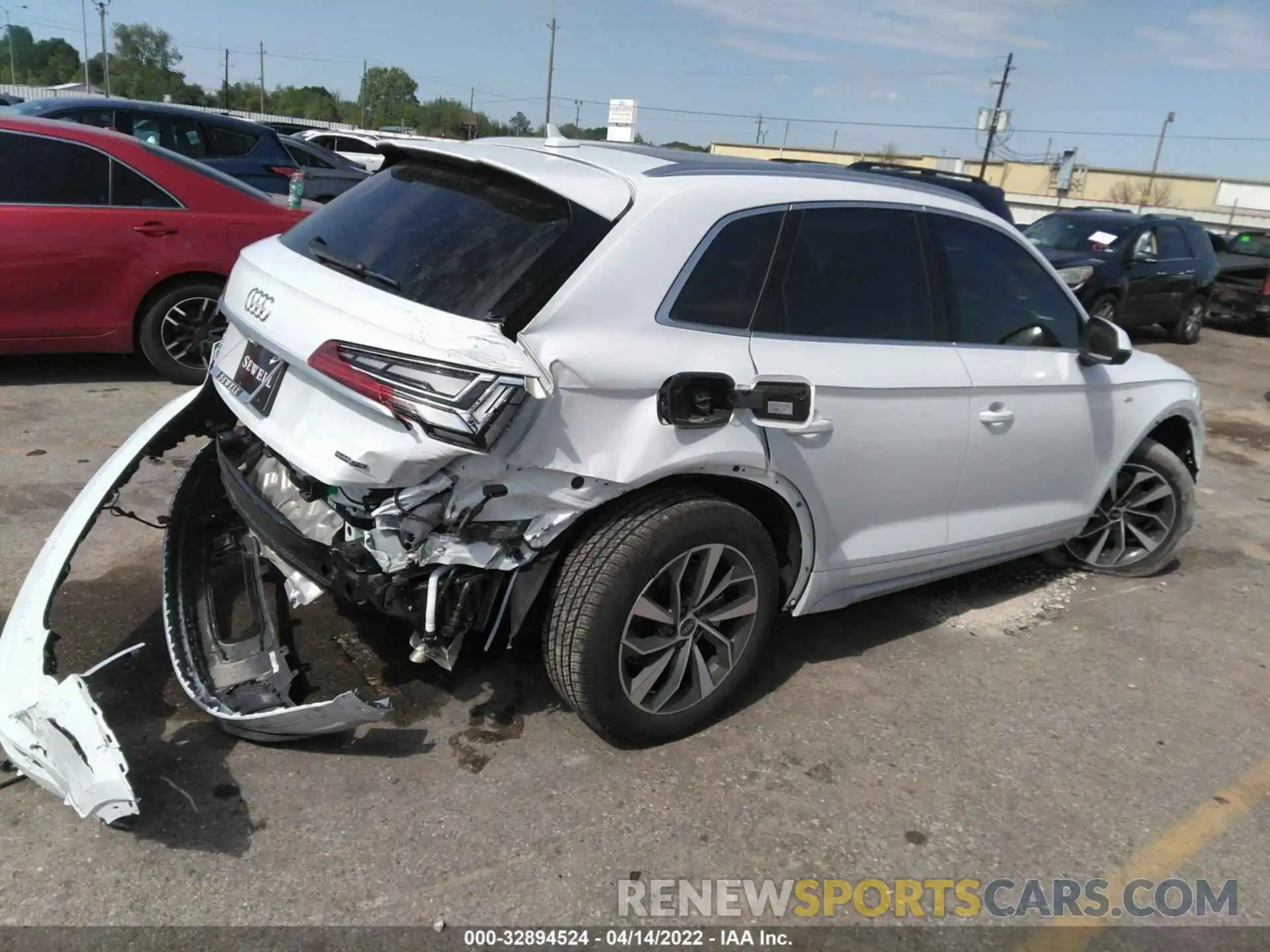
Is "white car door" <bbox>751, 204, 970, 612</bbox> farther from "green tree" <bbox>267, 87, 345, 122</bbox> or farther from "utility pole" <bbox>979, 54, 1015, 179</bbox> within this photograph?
"green tree" <bbox>267, 87, 345, 122</bbox>

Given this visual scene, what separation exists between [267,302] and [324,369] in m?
0.56

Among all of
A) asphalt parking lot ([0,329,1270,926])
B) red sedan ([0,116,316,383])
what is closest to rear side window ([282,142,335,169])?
red sedan ([0,116,316,383])

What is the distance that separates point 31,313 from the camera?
18.9 feet

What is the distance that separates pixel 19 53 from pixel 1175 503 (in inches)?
4883

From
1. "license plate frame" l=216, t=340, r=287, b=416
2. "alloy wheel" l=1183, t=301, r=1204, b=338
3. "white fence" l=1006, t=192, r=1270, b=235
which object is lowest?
"alloy wheel" l=1183, t=301, r=1204, b=338

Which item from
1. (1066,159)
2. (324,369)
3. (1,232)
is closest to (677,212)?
(324,369)

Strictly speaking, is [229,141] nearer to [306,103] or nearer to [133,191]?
[133,191]

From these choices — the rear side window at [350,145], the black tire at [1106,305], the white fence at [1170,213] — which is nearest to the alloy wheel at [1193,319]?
the black tire at [1106,305]

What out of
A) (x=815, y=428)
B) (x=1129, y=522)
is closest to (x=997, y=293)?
(x=815, y=428)

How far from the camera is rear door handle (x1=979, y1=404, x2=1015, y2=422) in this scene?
360 cm

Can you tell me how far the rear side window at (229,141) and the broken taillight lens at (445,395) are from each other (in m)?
9.59

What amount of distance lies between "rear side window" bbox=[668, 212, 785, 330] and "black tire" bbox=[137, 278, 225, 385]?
4.27 m

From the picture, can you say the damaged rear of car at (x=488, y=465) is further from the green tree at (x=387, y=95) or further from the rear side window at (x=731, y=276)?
the green tree at (x=387, y=95)

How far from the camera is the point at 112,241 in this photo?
588 cm
